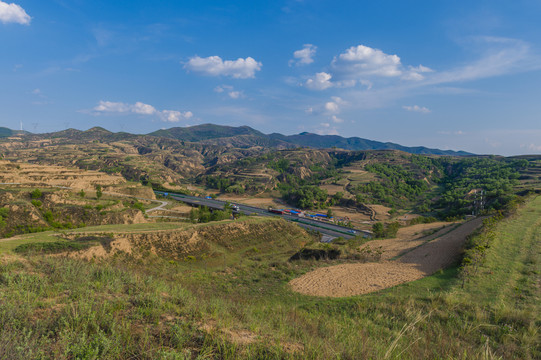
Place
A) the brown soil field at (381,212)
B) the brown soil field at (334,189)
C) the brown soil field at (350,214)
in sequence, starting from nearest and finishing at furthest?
1. the brown soil field at (350,214)
2. the brown soil field at (381,212)
3. the brown soil field at (334,189)

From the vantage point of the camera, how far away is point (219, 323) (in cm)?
610

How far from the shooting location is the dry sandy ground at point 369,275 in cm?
1700

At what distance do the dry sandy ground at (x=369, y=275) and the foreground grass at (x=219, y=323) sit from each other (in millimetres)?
3503

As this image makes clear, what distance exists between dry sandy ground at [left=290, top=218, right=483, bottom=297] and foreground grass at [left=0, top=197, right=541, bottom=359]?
350cm

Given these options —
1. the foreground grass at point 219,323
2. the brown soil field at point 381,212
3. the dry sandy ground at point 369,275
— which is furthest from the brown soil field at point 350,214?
the foreground grass at point 219,323

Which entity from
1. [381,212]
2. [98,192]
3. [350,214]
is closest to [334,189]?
[350,214]

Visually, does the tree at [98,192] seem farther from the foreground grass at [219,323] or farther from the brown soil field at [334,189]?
the brown soil field at [334,189]

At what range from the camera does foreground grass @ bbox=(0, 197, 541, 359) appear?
484 cm

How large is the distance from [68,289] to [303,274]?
17.9 meters

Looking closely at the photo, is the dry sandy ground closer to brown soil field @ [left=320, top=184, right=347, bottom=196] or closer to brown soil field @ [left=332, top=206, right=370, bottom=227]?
brown soil field @ [left=332, top=206, right=370, bottom=227]

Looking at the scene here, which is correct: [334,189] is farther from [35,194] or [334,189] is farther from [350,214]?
[35,194]

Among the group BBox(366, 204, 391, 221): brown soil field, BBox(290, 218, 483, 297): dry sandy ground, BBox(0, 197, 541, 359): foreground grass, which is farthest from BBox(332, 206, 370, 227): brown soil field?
BBox(0, 197, 541, 359): foreground grass

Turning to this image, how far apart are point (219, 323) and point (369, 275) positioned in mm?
16526

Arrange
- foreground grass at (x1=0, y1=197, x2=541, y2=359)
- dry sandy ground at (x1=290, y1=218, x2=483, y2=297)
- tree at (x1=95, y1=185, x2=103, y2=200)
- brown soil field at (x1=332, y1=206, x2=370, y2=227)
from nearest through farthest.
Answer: foreground grass at (x1=0, y1=197, x2=541, y2=359) → dry sandy ground at (x1=290, y1=218, x2=483, y2=297) → tree at (x1=95, y1=185, x2=103, y2=200) → brown soil field at (x1=332, y1=206, x2=370, y2=227)
